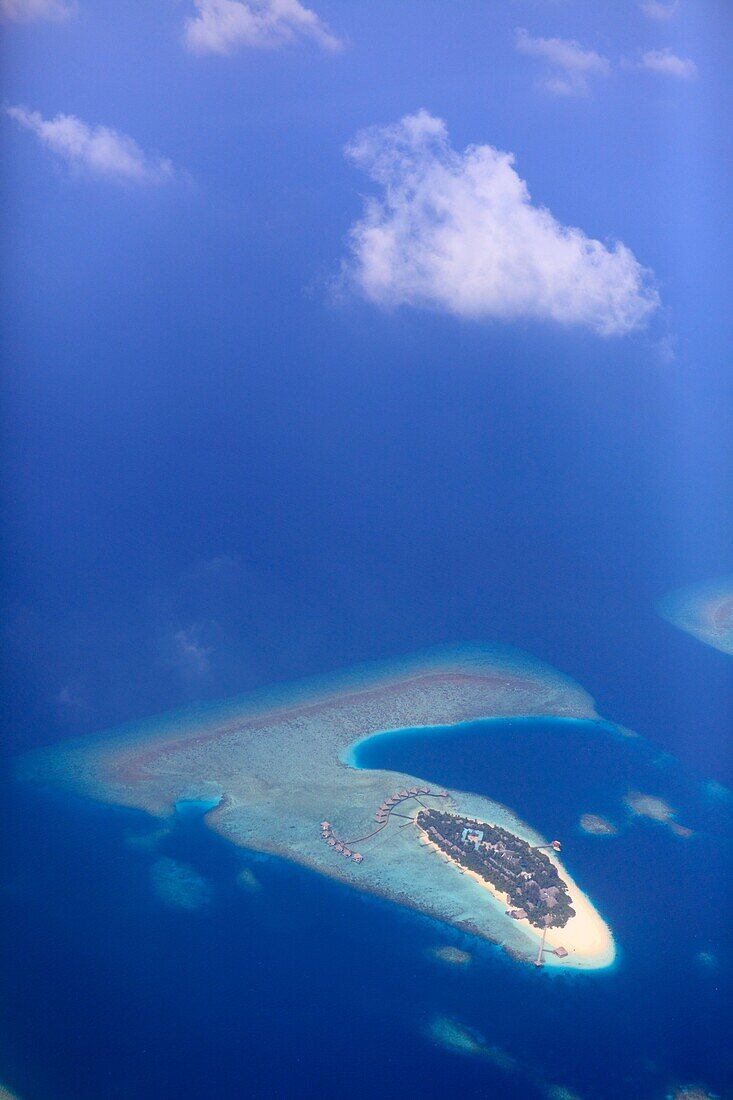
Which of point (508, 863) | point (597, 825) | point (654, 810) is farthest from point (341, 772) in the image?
point (654, 810)

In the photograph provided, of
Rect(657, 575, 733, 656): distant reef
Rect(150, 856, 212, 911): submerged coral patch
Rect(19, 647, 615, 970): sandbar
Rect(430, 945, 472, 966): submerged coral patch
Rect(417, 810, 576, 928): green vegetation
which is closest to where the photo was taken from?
Rect(430, 945, 472, 966): submerged coral patch

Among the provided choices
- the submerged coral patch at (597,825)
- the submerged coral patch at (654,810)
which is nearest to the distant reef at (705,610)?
the submerged coral patch at (654,810)

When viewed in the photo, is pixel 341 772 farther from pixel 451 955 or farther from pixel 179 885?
pixel 451 955

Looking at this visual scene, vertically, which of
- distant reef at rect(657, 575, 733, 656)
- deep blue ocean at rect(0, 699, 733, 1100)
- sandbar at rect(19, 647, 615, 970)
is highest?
distant reef at rect(657, 575, 733, 656)

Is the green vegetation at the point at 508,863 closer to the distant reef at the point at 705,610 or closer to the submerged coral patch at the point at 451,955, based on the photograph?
the submerged coral patch at the point at 451,955

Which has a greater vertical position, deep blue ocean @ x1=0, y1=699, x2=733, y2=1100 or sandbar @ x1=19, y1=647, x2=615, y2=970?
sandbar @ x1=19, y1=647, x2=615, y2=970

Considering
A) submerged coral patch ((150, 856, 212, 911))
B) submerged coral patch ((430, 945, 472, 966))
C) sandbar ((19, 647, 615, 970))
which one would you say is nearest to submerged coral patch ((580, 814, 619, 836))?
sandbar ((19, 647, 615, 970))

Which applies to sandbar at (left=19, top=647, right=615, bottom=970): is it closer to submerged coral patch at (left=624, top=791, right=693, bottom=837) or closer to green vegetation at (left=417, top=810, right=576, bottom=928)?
green vegetation at (left=417, top=810, right=576, bottom=928)
